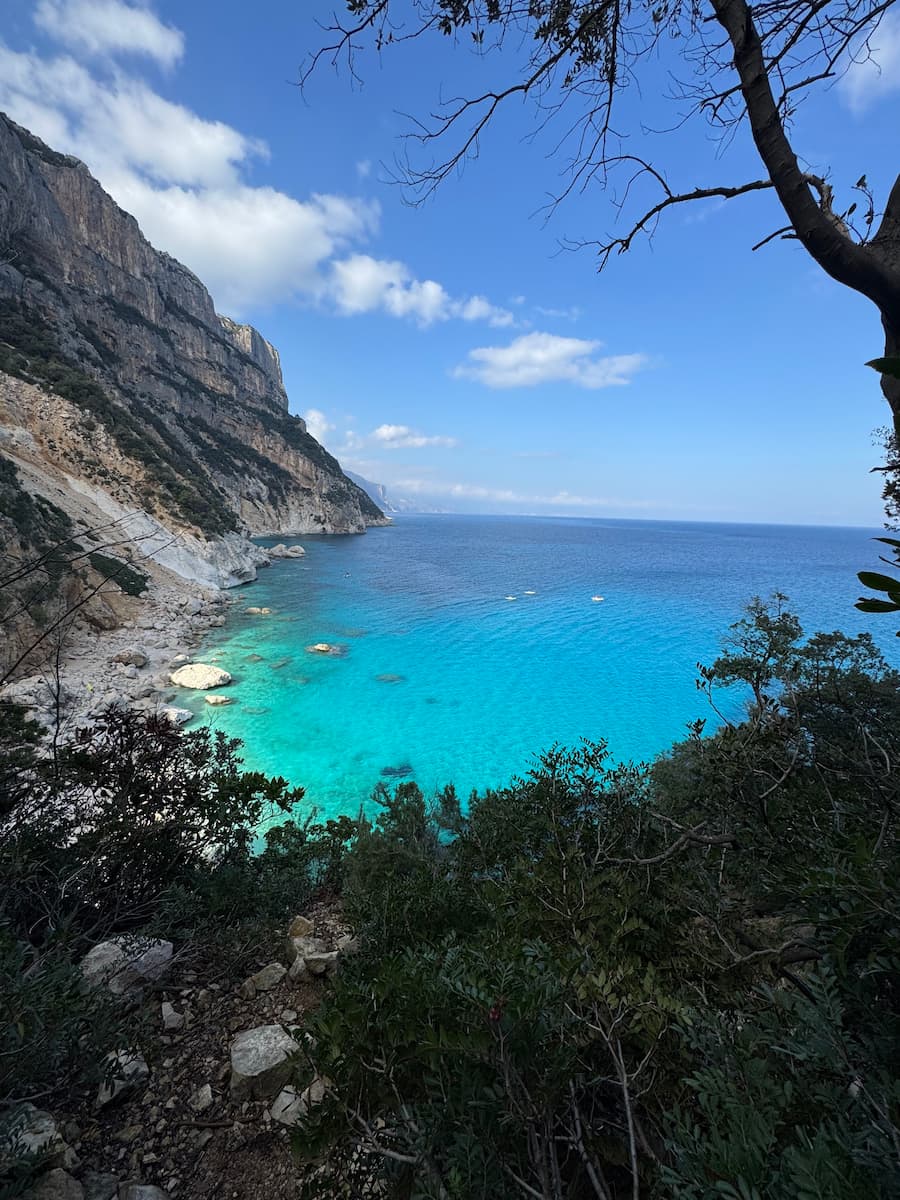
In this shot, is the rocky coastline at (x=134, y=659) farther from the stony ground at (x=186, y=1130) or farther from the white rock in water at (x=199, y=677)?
the stony ground at (x=186, y=1130)

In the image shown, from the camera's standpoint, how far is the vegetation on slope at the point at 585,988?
1.22 metres

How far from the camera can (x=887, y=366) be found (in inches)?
49.1

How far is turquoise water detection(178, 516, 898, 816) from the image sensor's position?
1566cm

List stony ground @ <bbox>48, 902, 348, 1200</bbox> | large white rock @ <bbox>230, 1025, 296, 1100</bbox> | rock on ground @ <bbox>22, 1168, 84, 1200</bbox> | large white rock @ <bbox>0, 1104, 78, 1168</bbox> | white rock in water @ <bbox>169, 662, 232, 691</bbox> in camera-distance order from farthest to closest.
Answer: white rock in water @ <bbox>169, 662, 232, 691</bbox> → large white rock @ <bbox>230, 1025, 296, 1100</bbox> → stony ground @ <bbox>48, 902, 348, 1200</bbox> → rock on ground @ <bbox>22, 1168, 84, 1200</bbox> → large white rock @ <bbox>0, 1104, 78, 1168</bbox>

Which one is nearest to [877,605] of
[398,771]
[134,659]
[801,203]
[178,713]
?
[801,203]

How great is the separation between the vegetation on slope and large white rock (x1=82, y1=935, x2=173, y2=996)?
0.19 metres

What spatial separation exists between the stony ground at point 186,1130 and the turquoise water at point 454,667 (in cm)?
974

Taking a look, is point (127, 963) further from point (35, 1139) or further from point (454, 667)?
point (454, 667)

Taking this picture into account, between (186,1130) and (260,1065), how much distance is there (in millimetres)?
418

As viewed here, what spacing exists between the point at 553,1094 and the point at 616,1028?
452mm

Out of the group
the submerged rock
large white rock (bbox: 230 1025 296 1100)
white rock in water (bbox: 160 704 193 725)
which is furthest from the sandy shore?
large white rock (bbox: 230 1025 296 1100)

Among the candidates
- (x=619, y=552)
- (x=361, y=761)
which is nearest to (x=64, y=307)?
(x=361, y=761)

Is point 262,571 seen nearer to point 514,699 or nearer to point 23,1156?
point 514,699

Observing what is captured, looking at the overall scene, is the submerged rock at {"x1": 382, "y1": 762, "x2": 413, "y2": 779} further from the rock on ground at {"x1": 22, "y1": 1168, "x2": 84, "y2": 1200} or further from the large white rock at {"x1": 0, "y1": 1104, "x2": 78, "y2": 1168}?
the rock on ground at {"x1": 22, "y1": 1168, "x2": 84, "y2": 1200}
